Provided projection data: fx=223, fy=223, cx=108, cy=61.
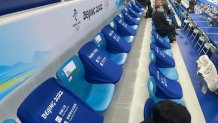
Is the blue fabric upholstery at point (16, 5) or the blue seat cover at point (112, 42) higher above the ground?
the blue fabric upholstery at point (16, 5)

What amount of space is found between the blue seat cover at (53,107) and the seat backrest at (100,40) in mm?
1098

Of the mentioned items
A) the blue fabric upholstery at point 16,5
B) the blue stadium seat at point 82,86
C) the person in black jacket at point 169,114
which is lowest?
the blue stadium seat at point 82,86

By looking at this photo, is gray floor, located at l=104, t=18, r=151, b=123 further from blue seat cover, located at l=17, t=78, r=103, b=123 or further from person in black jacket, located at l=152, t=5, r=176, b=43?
person in black jacket, located at l=152, t=5, r=176, b=43

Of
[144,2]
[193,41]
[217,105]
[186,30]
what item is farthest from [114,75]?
[144,2]

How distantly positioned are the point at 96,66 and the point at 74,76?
283mm

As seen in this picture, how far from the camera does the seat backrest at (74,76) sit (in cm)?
173

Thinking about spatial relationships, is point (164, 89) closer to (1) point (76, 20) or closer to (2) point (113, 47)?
(2) point (113, 47)

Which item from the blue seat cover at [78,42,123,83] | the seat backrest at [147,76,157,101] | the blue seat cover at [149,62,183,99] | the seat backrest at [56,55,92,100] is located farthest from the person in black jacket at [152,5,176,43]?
the seat backrest at [56,55,92,100]

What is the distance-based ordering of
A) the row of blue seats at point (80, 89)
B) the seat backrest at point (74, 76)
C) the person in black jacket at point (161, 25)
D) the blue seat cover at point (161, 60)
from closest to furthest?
the row of blue seats at point (80, 89) < the seat backrest at point (74, 76) < the blue seat cover at point (161, 60) < the person in black jacket at point (161, 25)

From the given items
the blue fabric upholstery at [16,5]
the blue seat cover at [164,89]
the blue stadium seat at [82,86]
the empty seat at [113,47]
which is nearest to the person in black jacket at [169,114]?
the blue stadium seat at [82,86]

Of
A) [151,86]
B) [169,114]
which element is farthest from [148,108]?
[169,114]

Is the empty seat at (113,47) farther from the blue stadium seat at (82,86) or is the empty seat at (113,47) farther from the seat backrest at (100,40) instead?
the blue stadium seat at (82,86)

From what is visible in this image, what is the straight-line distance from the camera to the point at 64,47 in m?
2.14

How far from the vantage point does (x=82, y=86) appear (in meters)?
2.08
